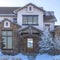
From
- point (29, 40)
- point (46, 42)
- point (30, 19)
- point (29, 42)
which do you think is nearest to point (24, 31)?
point (29, 40)

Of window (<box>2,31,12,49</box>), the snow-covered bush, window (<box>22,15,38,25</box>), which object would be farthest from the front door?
window (<box>22,15,38,25</box>)

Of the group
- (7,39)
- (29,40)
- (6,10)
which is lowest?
(29,40)

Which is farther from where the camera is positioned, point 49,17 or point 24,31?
point 49,17

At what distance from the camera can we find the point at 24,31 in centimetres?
3553

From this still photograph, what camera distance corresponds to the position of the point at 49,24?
1492 inches

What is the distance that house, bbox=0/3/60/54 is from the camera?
3544 centimetres

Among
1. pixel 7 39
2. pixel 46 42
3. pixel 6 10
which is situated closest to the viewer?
pixel 46 42

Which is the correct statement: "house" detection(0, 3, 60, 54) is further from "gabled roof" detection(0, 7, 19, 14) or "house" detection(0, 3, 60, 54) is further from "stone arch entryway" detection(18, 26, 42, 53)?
"gabled roof" detection(0, 7, 19, 14)

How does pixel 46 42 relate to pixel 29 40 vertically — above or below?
below

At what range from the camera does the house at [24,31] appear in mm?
35438

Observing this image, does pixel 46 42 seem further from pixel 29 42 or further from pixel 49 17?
pixel 49 17

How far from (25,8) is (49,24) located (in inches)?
168

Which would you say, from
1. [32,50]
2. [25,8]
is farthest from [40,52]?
[25,8]

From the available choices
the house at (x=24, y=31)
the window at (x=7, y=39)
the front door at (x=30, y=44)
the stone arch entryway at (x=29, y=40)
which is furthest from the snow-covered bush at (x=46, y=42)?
the window at (x=7, y=39)
